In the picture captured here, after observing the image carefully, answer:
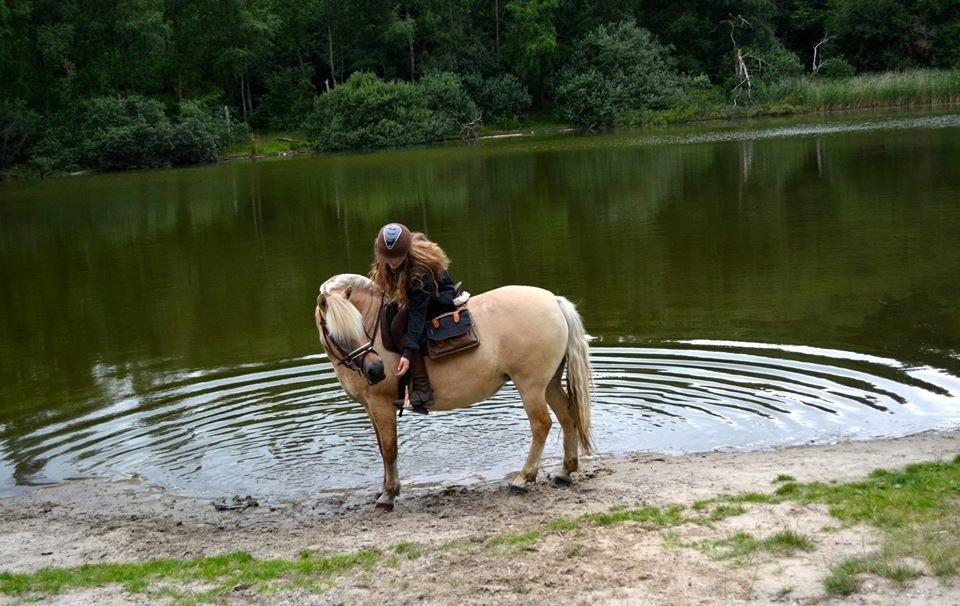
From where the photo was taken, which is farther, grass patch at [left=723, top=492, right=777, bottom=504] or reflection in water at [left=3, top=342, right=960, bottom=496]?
reflection in water at [left=3, top=342, right=960, bottom=496]

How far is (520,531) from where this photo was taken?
19.9 feet

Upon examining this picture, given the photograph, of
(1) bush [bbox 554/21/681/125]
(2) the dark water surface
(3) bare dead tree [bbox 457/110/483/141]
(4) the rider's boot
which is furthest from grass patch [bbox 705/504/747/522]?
(3) bare dead tree [bbox 457/110/483/141]

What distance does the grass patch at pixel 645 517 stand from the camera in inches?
230

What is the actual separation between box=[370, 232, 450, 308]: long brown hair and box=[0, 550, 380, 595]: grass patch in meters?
2.04

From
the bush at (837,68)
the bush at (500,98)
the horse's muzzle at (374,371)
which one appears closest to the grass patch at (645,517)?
the horse's muzzle at (374,371)

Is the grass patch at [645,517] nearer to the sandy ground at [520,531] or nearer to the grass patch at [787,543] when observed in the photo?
the sandy ground at [520,531]

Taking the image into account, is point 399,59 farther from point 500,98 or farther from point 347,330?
point 347,330

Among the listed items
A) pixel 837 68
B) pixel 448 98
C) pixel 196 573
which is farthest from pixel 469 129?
pixel 196 573

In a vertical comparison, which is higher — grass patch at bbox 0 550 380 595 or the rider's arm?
the rider's arm

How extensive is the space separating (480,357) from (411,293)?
73cm

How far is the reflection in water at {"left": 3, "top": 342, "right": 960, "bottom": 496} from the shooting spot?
852cm

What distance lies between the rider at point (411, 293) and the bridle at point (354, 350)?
0.14 meters

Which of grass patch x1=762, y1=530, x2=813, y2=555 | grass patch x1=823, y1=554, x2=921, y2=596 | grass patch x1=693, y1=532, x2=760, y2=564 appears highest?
grass patch x1=823, y1=554, x2=921, y2=596

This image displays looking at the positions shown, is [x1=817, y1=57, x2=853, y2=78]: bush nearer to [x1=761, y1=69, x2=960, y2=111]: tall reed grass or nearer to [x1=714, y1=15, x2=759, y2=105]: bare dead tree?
[x1=761, y1=69, x2=960, y2=111]: tall reed grass
